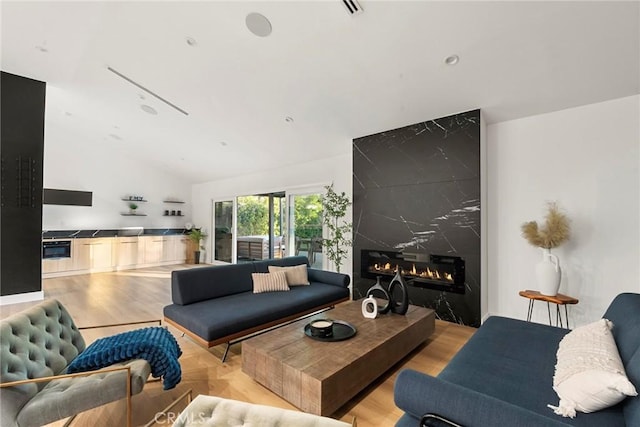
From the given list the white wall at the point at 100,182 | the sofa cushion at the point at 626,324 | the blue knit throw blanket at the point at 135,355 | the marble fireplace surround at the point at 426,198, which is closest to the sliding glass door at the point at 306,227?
the marble fireplace surround at the point at 426,198

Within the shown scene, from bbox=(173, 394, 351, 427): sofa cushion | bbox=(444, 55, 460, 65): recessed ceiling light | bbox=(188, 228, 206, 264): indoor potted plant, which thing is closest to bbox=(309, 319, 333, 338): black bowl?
bbox=(173, 394, 351, 427): sofa cushion

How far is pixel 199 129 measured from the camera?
570 cm

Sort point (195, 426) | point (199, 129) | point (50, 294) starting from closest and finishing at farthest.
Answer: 1. point (195, 426)
2. point (50, 294)
3. point (199, 129)

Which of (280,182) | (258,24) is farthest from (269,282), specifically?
(280,182)

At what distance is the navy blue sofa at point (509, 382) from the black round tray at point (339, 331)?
85cm

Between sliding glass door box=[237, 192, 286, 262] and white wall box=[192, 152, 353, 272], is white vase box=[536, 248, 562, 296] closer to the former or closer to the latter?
white wall box=[192, 152, 353, 272]

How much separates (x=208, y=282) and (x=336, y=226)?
279cm

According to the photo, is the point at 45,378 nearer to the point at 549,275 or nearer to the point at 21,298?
the point at 549,275

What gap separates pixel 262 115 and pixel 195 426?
431 cm

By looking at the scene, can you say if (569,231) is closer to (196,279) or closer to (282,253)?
(196,279)

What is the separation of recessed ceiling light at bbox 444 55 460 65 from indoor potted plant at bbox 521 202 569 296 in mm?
2087

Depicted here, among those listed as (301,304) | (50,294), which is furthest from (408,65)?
(50,294)

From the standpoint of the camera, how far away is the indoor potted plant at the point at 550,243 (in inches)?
124

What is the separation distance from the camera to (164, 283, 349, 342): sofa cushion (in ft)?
8.80
